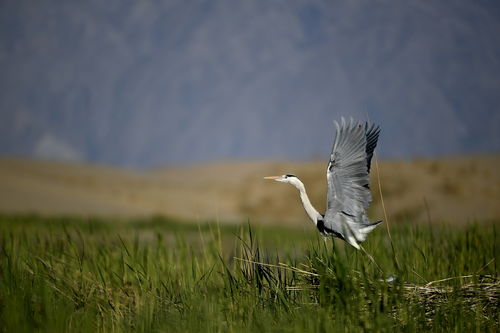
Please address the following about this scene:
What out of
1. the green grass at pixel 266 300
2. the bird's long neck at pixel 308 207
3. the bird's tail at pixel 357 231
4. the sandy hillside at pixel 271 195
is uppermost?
the sandy hillside at pixel 271 195

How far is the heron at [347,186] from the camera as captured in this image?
3.51 m

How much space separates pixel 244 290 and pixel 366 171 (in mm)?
1174

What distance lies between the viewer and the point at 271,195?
1087 inches

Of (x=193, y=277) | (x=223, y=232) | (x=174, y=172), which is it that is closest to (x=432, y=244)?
(x=193, y=277)

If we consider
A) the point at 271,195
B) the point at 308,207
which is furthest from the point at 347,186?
the point at 271,195

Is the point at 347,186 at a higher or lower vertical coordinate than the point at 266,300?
higher

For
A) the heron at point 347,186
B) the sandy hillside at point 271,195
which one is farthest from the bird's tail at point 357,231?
the sandy hillside at point 271,195

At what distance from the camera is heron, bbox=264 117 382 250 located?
351 cm

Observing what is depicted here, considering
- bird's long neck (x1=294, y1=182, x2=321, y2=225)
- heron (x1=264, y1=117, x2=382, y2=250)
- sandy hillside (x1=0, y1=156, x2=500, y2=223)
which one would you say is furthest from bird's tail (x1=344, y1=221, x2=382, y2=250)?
sandy hillside (x1=0, y1=156, x2=500, y2=223)

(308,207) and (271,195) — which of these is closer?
(308,207)

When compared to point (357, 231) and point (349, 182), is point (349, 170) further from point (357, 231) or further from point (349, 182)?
point (357, 231)

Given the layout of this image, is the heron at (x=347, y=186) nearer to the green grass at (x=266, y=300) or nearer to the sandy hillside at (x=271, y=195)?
the green grass at (x=266, y=300)

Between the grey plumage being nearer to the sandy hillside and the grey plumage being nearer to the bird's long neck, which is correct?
the bird's long neck

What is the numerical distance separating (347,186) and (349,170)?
0.32ft
